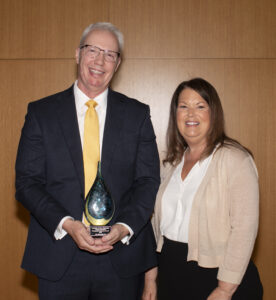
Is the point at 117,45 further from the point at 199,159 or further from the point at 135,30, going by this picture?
the point at 135,30

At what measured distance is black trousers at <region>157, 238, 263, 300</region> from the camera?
6.15 ft

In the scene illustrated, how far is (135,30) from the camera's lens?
318cm

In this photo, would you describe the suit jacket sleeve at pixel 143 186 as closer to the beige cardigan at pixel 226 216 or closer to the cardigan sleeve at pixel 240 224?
the beige cardigan at pixel 226 216

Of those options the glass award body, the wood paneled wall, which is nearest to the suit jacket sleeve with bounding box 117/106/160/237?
the glass award body

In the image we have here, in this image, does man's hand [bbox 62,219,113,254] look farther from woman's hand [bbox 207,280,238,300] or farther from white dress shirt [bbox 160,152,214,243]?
woman's hand [bbox 207,280,238,300]

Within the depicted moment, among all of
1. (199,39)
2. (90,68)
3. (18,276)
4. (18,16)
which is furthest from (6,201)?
(199,39)

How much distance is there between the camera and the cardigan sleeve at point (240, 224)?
180cm

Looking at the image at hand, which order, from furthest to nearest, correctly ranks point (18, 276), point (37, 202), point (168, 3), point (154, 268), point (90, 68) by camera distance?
point (18, 276)
point (168, 3)
point (154, 268)
point (90, 68)
point (37, 202)

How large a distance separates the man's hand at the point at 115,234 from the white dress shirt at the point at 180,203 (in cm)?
34

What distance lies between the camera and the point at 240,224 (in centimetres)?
183

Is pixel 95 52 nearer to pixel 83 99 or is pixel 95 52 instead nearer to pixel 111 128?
pixel 83 99

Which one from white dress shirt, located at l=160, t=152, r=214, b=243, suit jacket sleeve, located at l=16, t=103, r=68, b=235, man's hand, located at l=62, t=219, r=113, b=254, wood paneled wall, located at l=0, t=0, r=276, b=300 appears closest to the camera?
man's hand, located at l=62, t=219, r=113, b=254

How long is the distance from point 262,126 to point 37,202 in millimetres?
2207

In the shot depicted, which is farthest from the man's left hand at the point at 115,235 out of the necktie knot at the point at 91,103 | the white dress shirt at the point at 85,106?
the necktie knot at the point at 91,103
